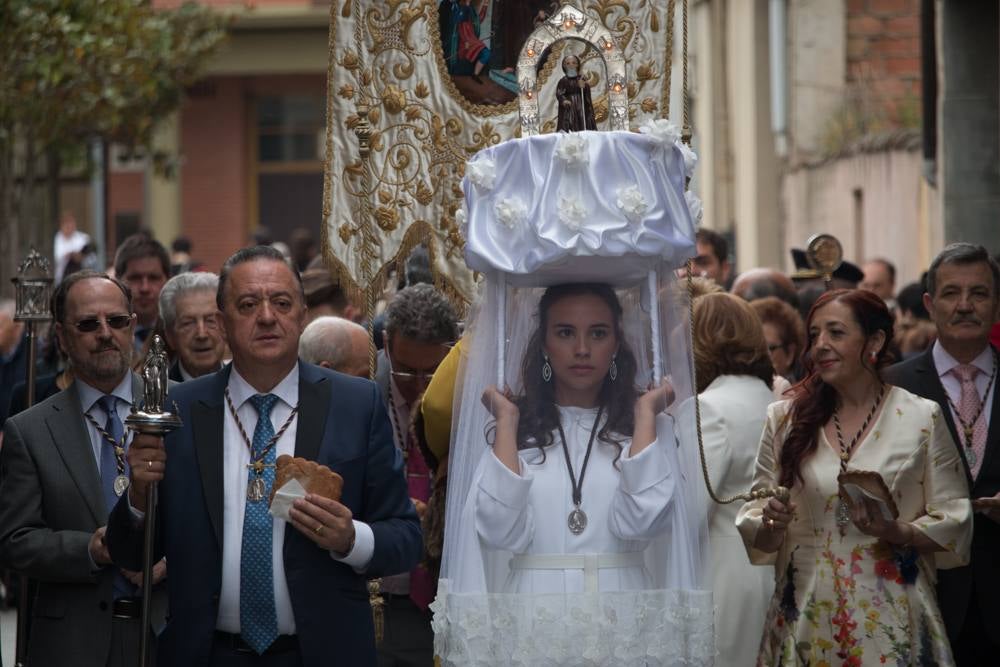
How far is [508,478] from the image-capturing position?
5418 millimetres

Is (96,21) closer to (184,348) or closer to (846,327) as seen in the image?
(184,348)

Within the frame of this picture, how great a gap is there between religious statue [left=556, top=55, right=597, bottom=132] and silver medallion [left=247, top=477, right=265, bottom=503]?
1531 mm

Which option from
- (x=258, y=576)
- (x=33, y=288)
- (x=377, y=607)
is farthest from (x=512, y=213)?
(x=33, y=288)

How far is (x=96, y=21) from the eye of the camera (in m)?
13.8

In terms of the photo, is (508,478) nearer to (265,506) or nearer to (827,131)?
(265,506)

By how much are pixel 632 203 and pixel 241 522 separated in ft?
4.87

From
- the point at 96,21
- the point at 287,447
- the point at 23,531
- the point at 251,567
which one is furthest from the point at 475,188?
the point at 96,21

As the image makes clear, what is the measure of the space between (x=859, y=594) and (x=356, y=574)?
6.02 feet

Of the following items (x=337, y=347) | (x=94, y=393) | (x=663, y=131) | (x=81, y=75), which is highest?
(x=81, y=75)

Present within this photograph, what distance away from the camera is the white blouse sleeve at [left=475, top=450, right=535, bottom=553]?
541 cm

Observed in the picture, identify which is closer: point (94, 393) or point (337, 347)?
point (94, 393)

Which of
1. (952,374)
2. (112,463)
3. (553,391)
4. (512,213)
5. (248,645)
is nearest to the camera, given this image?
(248,645)

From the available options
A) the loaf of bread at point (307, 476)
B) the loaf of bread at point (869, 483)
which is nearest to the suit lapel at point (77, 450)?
the loaf of bread at point (307, 476)

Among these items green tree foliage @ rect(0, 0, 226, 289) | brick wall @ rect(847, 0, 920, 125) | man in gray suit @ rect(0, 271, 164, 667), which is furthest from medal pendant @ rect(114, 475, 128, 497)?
brick wall @ rect(847, 0, 920, 125)
